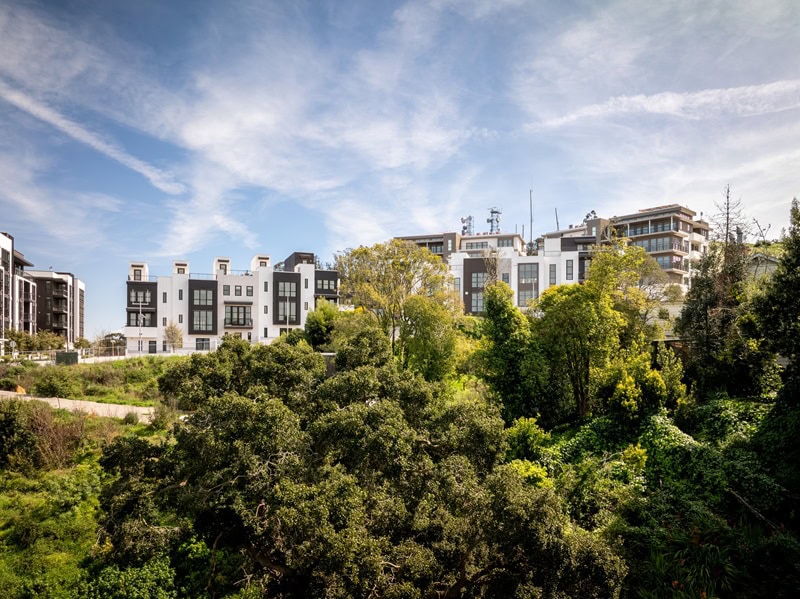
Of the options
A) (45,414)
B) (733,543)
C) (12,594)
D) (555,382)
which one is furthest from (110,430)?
(733,543)

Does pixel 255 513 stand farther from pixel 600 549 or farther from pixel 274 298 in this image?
pixel 274 298

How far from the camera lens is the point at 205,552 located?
11812 millimetres

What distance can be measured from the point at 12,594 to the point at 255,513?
21.5 ft

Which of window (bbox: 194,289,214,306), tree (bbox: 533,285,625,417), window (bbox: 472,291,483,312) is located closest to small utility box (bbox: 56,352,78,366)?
window (bbox: 194,289,214,306)

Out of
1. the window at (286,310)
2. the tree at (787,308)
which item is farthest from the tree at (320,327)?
the tree at (787,308)

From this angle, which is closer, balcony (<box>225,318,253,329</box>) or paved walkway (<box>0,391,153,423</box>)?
paved walkway (<box>0,391,153,423</box>)

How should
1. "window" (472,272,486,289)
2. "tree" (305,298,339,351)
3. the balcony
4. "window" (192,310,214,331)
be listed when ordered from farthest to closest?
the balcony
"window" (192,310,214,331)
"window" (472,272,486,289)
"tree" (305,298,339,351)

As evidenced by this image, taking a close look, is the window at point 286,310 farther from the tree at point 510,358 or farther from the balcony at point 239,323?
the tree at point 510,358

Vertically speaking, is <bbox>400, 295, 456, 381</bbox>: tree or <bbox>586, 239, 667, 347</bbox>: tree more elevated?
<bbox>586, 239, 667, 347</bbox>: tree

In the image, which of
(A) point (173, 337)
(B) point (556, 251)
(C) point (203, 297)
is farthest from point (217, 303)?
(B) point (556, 251)

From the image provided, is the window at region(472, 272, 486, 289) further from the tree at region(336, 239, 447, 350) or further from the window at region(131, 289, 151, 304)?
the window at region(131, 289, 151, 304)

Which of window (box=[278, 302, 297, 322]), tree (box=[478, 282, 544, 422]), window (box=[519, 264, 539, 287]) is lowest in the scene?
tree (box=[478, 282, 544, 422])

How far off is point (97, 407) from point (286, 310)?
32.8 meters

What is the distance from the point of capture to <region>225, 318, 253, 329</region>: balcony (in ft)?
174
